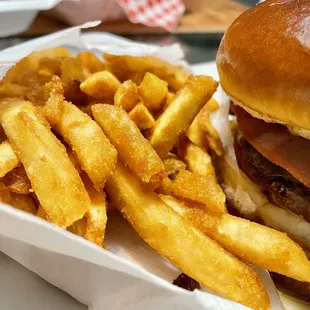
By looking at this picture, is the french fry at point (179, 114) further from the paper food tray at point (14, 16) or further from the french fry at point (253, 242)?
the paper food tray at point (14, 16)

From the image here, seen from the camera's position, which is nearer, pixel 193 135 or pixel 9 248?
pixel 9 248

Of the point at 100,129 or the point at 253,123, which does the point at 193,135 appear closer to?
the point at 253,123

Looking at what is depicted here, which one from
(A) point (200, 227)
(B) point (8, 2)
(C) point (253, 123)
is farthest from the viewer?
(B) point (8, 2)

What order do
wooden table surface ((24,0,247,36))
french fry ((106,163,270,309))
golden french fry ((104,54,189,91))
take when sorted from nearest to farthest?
french fry ((106,163,270,309))
golden french fry ((104,54,189,91))
wooden table surface ((24,0,247,36))

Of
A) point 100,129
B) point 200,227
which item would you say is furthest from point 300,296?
point 100,129

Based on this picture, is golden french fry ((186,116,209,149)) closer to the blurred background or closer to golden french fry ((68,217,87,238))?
golden french fry ((68,217,87,238))

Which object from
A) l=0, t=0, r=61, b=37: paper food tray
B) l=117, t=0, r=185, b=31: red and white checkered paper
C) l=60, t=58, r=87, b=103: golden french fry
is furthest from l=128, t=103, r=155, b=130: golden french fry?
l=117, t=0, r=185, b=31: red and white checkered paper

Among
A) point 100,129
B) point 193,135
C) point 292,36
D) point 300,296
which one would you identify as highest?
point 292,36
